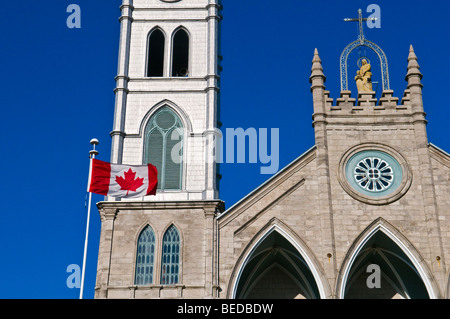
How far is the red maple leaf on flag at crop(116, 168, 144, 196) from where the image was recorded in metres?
29.8

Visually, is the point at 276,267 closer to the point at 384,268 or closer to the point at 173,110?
the point at 384,268

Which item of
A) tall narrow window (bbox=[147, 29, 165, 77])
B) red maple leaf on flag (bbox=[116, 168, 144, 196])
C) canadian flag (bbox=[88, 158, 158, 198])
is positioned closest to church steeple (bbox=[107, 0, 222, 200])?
tall narrow window (bbox=[147, 29, 165, 77])

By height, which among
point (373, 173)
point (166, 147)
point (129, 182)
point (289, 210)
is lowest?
point (289, 210)

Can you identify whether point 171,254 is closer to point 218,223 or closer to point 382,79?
point 218,223

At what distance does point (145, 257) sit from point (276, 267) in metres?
5.81

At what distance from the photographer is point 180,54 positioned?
123 feet

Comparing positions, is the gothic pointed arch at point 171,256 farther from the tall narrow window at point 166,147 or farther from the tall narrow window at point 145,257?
the tall narrow window at point 166,147

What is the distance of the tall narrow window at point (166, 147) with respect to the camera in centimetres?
3278

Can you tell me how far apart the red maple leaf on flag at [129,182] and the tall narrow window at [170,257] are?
2.23 meters

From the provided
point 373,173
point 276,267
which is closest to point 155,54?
point 276,267

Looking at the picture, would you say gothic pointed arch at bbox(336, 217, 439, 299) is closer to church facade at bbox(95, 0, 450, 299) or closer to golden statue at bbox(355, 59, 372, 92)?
church facade at bbox(95, 0, 450, 299)

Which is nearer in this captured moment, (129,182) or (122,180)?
(122,180)
